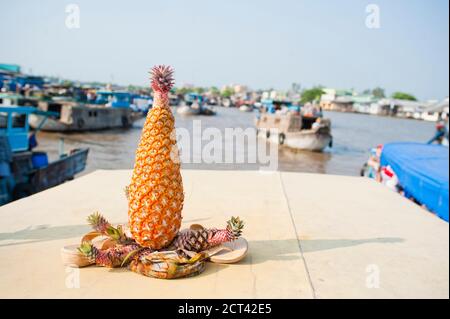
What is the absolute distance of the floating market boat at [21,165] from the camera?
9.52 m

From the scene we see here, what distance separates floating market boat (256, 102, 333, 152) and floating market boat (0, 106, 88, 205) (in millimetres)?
16810

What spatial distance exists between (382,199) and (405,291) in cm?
350

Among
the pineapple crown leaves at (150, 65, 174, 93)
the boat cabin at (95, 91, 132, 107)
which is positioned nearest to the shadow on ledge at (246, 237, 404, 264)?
the pineapple crown leaves at (150, 65, 174, 93)

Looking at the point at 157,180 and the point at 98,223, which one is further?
the point at 98,223

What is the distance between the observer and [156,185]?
3.20 metres

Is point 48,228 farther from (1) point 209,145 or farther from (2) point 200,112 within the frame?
(2) point 200,112

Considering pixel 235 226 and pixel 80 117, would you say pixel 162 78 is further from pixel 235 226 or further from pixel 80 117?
pixel 80 117

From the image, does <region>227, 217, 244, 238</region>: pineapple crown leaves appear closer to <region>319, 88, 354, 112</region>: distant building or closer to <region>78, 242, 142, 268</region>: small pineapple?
<region>78, 242, 142, 268</region>: small pineapple

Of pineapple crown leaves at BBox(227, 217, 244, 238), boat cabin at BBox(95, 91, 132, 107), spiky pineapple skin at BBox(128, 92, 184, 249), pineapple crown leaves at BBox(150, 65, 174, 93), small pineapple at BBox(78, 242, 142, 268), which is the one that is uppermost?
boat cabin at BBox(95, 91, 132, 107)

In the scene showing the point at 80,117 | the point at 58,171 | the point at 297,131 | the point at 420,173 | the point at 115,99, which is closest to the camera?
the point at 420,173

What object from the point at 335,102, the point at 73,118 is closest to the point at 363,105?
the point at 335,102

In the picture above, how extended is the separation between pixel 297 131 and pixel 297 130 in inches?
5.9

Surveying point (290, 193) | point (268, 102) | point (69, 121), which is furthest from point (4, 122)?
point (268, 102)

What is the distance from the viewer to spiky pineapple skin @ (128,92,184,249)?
3.20 meters
